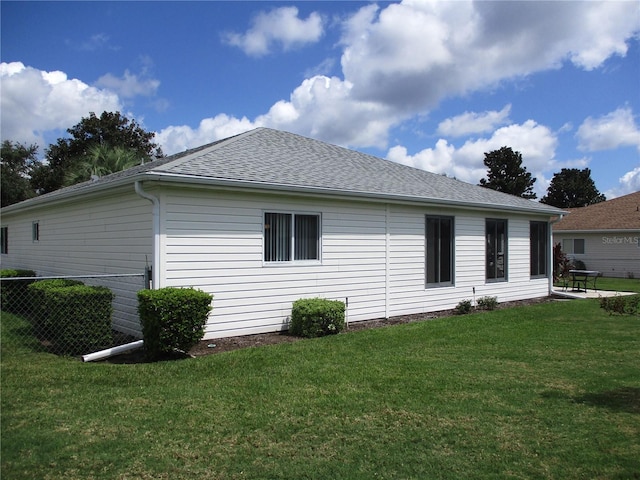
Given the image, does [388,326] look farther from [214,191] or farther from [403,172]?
[403,172]

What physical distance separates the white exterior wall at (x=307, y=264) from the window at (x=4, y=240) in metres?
13.9

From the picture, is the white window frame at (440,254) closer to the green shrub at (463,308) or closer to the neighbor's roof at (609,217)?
the green shrub at (463,308)

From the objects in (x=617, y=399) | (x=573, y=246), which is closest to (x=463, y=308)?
(x=617, y=399)

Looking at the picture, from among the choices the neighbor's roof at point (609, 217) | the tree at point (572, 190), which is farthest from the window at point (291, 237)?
the tree at point (572, 190)

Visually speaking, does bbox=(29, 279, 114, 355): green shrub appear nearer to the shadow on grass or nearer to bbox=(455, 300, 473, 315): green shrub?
the shadow on grass

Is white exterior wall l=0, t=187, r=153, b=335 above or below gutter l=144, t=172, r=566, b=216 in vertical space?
below

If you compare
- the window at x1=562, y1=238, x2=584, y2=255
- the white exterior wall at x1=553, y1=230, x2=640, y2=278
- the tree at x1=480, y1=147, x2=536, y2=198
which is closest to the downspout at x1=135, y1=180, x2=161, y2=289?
the white exterior wall at x1=553, y1=230, x2=640, y2=278

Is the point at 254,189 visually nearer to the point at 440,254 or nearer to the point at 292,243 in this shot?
the point at 292,243

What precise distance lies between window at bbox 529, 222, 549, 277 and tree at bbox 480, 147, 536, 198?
122ft

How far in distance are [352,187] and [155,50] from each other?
284 inches

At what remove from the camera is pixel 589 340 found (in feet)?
28.6

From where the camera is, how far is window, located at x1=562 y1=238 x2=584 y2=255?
94.6 ft

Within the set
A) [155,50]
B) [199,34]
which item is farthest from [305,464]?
[155,50]

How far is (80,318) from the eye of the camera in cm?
716
